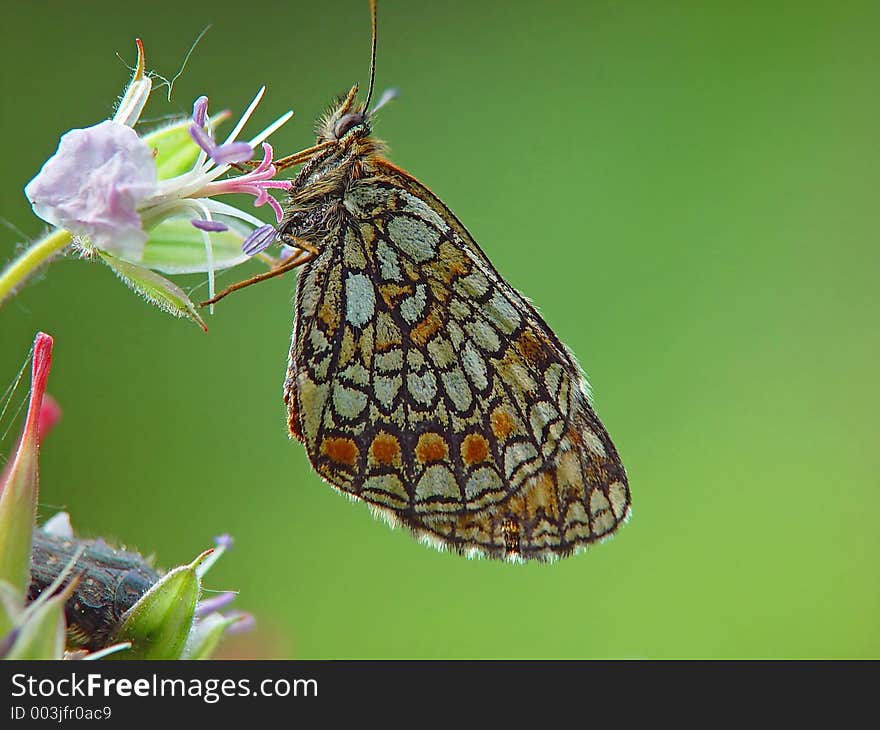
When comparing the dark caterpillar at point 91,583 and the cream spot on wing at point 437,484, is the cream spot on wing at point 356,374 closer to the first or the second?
the cream spot on wing at point 437,484

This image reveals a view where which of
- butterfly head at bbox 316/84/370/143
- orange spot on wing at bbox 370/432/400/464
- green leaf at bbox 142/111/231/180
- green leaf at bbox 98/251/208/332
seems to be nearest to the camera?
green leaf at bbox 98/251/208/332

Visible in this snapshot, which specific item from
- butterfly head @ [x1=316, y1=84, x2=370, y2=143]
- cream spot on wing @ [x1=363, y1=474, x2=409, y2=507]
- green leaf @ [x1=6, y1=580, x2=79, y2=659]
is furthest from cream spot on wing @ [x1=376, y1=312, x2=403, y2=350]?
green leaf @ [x1=6, y1=580, x2=79, y2=659]

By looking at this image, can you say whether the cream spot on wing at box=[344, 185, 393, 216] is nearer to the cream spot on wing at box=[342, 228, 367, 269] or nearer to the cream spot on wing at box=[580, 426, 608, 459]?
the cream spot on wing at box=[342, 228, 367, 269]

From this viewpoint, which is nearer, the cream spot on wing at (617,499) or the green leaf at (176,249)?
the green leaf at (176,249)

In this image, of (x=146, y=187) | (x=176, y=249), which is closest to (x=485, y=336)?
(x=176, y=249)

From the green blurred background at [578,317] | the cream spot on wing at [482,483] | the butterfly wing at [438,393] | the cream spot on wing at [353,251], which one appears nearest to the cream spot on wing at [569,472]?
the butterfly wing at [438,393]

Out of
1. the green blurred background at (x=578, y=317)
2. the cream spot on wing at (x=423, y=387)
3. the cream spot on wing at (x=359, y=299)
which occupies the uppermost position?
the green blurred background at (x=578, y=317)
